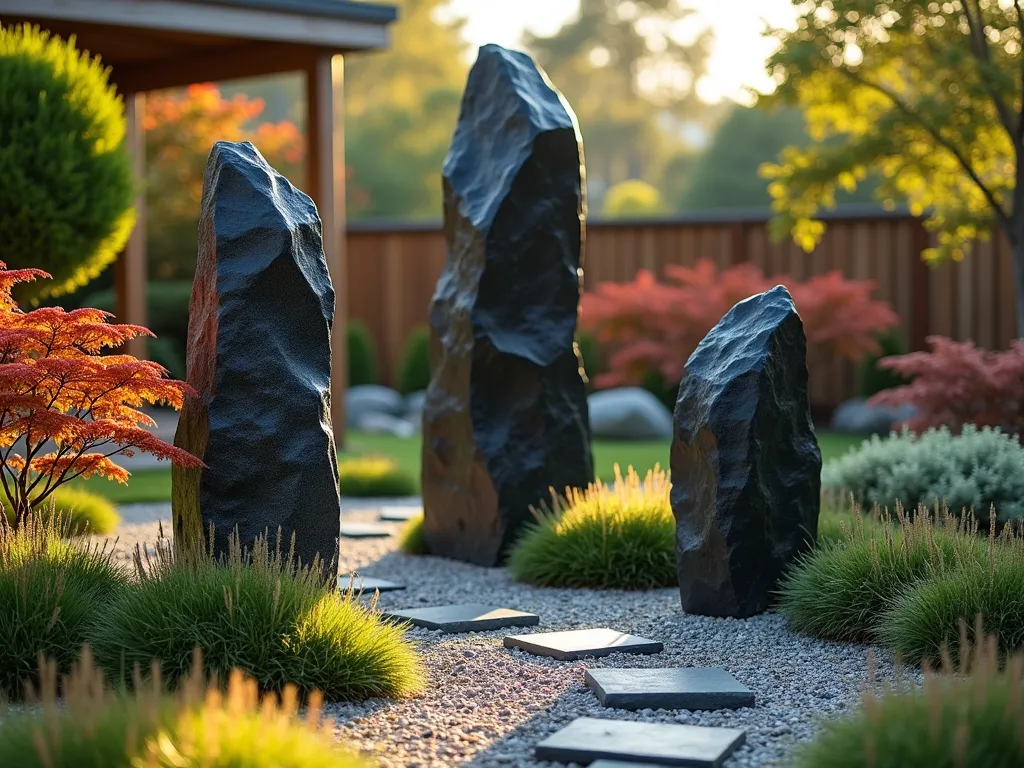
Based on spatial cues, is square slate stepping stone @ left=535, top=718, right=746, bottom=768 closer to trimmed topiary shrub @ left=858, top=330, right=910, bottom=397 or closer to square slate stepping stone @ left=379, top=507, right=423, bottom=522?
square slate stepping stone @ left=379, top=507, right=423, bottom=522

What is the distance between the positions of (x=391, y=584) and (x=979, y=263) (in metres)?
10.4

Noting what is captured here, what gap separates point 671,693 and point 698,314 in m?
9.92

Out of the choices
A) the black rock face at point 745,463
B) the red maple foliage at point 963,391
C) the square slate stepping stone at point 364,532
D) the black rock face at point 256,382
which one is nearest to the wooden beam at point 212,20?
the square slate stepping stone at point 364,532

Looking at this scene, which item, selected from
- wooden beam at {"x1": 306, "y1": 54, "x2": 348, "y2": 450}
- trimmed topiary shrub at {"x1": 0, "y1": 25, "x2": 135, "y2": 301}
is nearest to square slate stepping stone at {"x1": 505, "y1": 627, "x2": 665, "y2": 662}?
trimmed topiary shrub at {"x1": 0, "y1": 25, "x2": 135, "y2": 301}

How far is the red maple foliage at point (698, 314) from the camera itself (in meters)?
13.5

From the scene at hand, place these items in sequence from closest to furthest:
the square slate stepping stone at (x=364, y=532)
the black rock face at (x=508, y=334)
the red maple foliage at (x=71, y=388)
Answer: the red maple foliage at (x=71, y=388)
the black rock face at (x=508, y=334)
the square slate stepping stone at (x=364, y=532)

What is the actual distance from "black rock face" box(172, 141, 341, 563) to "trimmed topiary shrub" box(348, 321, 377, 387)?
1174cm

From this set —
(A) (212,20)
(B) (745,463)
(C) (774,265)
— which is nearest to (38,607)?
(B) (745,463)

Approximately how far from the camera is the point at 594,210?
42500 mm

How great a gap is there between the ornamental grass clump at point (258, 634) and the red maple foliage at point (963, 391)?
199 inches

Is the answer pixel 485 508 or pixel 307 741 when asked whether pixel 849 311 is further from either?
pixel 307 741

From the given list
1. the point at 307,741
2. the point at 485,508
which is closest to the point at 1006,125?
the point at 485,508

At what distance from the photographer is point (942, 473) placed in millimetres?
6602

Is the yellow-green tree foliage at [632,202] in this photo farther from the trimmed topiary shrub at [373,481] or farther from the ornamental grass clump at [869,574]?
the ornamental grass clump at [869,574]
